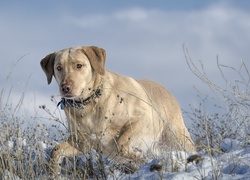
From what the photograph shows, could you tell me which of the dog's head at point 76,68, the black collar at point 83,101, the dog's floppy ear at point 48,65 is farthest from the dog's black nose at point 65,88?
the dog's floppy ear at point 48,65

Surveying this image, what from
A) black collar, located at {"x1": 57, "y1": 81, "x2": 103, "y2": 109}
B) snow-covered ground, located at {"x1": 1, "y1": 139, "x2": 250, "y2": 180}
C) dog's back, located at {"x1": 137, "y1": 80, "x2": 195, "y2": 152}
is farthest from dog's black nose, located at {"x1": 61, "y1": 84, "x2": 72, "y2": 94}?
dog's back, located at {"x1": 137, "y1": 80, "x2": 195, "y2": 152}

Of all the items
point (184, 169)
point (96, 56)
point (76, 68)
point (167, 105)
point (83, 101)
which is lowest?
point (184, 169)

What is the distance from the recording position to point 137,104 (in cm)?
740

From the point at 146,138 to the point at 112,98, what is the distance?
0.72 m

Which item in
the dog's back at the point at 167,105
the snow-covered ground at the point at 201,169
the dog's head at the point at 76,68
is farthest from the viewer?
the dog's back at the point at 167,105

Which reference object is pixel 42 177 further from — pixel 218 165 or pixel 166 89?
pixel 166 89

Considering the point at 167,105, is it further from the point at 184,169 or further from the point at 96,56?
the point at 184,169

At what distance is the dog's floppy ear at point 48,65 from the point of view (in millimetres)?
7332

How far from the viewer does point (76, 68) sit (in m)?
6.96

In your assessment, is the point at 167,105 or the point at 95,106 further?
the point at 167,105

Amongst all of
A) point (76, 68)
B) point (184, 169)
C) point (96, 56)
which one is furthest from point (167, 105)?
point (184, 169)

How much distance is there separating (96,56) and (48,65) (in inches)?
28.4

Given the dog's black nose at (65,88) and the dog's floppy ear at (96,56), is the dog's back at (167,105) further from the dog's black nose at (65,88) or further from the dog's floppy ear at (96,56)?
the dog's black nose at (65,88)

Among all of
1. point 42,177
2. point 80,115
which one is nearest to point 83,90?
point 80,115
